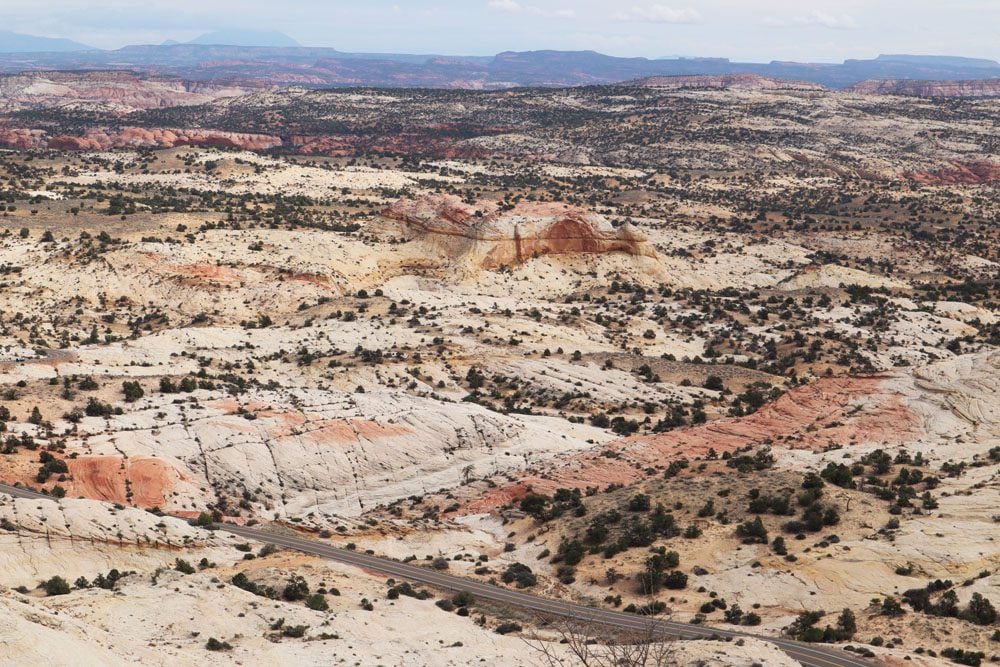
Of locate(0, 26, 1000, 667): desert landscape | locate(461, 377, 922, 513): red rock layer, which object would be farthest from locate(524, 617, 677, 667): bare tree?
locate(461, 377, 922, 513): red rock layer

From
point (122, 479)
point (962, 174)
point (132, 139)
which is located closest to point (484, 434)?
point (122, 479)

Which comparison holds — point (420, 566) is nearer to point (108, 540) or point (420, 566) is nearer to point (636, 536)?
point (636, 536)

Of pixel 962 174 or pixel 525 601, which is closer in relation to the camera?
pixel 525 601

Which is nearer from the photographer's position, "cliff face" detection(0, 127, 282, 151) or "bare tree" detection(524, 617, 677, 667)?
"bare tree" detection(524, 617, 677, 667)

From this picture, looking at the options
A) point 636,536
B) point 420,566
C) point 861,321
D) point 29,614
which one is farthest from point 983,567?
point 861,321

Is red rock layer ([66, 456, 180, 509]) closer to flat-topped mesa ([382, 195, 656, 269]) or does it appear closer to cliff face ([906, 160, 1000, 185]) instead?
flat-topped mesa ([382, 195, 656, 269])

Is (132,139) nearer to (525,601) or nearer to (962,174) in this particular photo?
(962,174)

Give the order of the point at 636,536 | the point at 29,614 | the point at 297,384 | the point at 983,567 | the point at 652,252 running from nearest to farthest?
the point at 29,614 → the point at 983,567 → the point at 636,536 → the point at 297,384 → the point at 652,252
